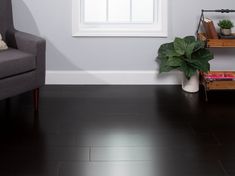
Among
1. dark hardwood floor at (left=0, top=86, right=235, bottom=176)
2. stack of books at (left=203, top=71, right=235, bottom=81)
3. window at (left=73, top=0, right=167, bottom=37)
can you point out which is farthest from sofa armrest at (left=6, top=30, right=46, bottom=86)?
stack of books at (left=203, top=71, right=235, bottom=81)

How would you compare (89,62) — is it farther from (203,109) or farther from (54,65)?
(203,109)

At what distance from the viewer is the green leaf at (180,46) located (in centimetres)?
356

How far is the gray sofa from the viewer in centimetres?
297

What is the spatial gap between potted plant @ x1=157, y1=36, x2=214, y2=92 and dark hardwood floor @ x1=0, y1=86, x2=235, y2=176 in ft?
0.82

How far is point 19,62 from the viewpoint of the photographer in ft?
9.94

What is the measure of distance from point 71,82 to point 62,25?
1.79 ft

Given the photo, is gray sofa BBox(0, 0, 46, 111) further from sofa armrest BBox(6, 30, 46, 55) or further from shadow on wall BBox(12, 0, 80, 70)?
shadow on wall BBox(12, 0, 80, 70)

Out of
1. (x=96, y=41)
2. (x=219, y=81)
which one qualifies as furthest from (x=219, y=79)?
(x=96, y=41)

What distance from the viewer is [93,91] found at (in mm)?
3783

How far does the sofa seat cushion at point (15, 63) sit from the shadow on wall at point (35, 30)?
2.32ft

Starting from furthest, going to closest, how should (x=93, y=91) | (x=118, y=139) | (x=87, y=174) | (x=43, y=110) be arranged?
(x=93, y=91) → (x=43, y=110) → (x=118, y=139) → (x=87, y=174)

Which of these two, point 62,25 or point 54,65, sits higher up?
point 62,25

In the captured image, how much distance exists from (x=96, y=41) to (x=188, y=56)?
884mm

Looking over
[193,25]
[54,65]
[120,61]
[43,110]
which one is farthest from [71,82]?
[193,25]
